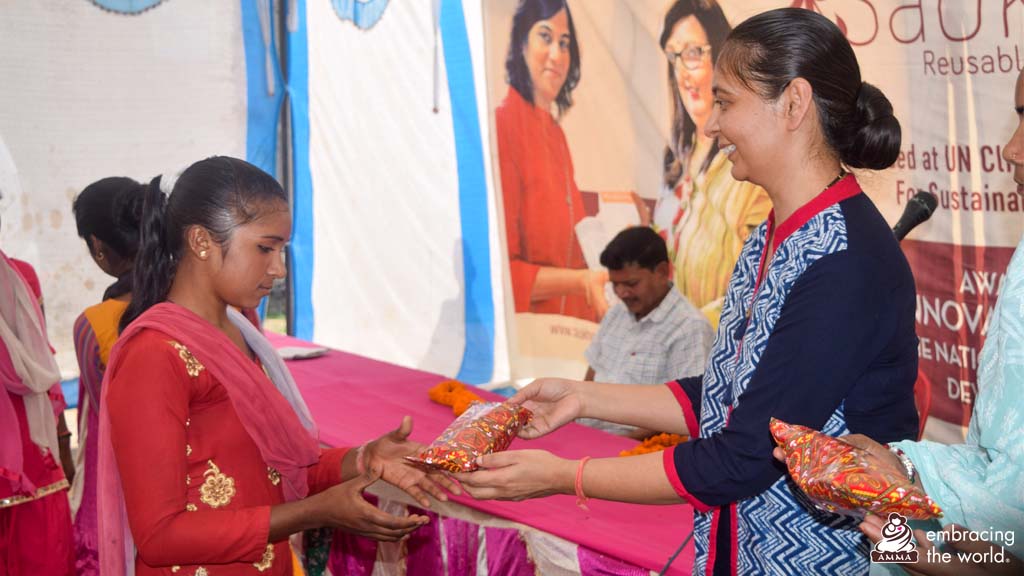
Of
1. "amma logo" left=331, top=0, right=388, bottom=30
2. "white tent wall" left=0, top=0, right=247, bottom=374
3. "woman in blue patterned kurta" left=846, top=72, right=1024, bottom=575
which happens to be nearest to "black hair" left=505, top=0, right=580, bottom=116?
"amma logo" left=331, top=0, right=388, bottom=30

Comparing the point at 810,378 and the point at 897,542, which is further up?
the point at 810,378

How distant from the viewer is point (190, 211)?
199 centimetres

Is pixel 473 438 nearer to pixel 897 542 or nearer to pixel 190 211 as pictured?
pixel 190 211

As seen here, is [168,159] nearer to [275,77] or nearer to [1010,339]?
[275,77]

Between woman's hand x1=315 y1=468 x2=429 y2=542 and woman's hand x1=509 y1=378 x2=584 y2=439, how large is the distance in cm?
39

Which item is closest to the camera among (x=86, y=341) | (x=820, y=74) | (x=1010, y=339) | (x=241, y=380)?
(x=1010, y=339)

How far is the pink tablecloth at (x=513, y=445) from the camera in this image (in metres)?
2.29

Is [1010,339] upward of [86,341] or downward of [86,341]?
upward

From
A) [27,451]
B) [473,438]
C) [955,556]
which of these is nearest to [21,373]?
[27,451]

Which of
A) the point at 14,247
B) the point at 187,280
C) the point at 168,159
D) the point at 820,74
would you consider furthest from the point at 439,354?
the point at 820,74

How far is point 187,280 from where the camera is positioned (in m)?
2.04

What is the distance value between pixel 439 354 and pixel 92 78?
3018 millimetres

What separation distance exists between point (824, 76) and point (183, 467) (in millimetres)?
1424

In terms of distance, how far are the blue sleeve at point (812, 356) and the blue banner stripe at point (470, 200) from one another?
4.97 meters
